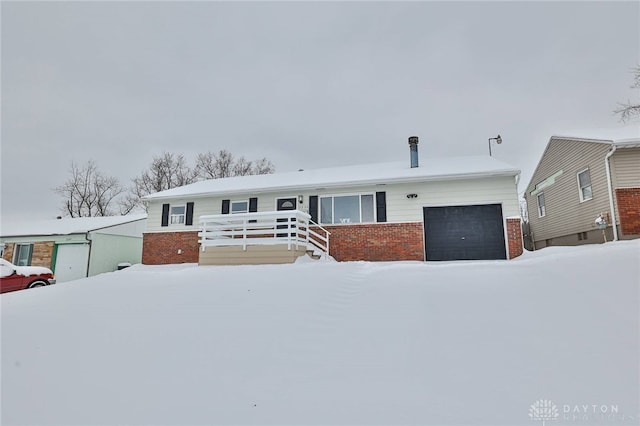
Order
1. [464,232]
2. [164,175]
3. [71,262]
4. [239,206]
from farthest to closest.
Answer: [164,175] → [71,262] → [239,206] → [464,232]

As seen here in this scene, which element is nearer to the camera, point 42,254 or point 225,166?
point 42,254

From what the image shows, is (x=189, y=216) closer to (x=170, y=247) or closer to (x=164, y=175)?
(x=170, y=247)

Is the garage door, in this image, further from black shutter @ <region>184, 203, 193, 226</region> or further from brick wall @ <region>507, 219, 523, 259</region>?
brick wall @ <region>507, 219, 523, 259</region>

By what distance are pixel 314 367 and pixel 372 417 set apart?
83 centimetres

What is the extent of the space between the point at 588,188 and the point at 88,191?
3790 cm

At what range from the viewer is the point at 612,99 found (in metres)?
15.4

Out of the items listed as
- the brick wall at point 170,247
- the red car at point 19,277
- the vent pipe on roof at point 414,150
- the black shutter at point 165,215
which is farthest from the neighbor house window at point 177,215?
the vent pipe on roof at point 414,150

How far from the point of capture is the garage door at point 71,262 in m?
18.7

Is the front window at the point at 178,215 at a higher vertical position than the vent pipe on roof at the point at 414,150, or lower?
lower

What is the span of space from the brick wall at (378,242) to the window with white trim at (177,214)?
684 cm

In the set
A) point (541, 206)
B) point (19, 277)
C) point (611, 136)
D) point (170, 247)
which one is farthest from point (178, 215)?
point (541, 206)

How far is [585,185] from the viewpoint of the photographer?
41.4ft

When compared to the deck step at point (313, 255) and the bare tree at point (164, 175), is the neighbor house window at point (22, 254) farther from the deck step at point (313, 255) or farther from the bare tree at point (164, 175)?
the deck step at point (313, 255)

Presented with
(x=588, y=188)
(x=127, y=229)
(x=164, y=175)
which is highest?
(x=164, y=175)
